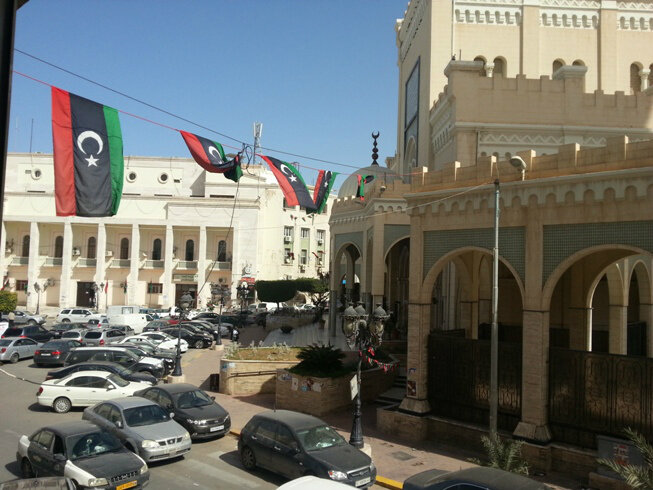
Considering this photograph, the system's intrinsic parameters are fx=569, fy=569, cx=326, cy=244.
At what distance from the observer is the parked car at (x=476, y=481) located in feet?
30.8

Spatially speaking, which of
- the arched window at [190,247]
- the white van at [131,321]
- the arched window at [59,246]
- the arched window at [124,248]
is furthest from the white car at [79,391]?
the arched window at [59,246]

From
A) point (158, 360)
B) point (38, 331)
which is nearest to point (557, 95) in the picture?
point (158, 360)

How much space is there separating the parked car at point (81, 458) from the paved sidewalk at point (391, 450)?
5.26 metres

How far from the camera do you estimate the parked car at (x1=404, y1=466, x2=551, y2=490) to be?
938 centimetres

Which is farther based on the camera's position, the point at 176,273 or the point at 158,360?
the point at 176,273

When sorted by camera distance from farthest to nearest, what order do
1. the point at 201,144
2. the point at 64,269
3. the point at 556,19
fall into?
the point at 64,269
the point at 556,19
the point at 201,144

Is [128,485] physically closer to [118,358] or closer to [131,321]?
[118,358]

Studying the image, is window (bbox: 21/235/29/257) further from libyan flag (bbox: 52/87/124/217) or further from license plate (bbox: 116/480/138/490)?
license plate (bbox: 116/480/138/490)

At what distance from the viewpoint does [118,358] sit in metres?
24.0

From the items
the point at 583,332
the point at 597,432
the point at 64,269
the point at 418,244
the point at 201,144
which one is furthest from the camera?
the point at 64,269

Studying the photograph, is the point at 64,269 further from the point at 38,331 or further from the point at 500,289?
the point at 500,289

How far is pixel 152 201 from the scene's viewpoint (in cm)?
5941

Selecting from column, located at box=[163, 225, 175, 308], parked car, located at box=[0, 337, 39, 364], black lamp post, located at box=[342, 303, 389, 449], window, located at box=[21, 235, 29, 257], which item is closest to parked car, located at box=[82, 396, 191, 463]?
black lamp post, located at box=[342, 303, 389, 449]

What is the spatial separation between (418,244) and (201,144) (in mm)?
6597
